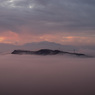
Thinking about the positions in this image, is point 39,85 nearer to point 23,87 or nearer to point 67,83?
point 23,87

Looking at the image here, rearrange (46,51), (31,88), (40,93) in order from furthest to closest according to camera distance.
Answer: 1. (46,51)
2. (31,88)
3. (40,93)

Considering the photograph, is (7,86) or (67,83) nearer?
(7,86)

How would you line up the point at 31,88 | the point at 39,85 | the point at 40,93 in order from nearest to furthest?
the point at 40,93, the point at 31,88, the point at 39,85

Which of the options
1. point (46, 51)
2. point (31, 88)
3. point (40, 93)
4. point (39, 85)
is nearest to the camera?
point (40, 93)

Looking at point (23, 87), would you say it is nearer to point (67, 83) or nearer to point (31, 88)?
point (31, 88)

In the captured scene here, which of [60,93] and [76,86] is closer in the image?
[60,93]

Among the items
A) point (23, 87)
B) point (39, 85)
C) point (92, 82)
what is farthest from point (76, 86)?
point (23, 87)

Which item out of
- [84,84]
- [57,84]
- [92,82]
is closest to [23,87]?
[57,84]

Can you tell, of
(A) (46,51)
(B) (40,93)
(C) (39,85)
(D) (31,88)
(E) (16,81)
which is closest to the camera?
(B) (40,93)
